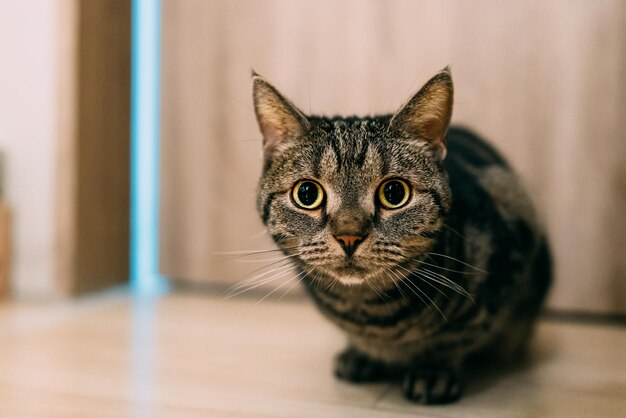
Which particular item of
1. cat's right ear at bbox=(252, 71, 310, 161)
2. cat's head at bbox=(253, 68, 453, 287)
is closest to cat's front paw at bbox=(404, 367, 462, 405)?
cat's head at bbox=(253, 68, 453, 287)

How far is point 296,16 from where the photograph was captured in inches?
68.2

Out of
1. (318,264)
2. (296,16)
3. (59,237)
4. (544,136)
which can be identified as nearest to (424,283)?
(318,264)

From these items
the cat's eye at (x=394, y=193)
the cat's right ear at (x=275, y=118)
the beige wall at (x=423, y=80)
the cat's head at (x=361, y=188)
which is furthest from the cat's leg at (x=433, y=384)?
the beige wall at (x=423, y=80)

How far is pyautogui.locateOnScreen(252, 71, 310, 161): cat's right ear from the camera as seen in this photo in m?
1.00

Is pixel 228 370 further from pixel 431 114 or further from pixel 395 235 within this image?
pixel 431 114

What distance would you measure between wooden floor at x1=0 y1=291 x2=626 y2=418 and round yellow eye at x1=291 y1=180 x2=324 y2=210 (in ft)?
1.08

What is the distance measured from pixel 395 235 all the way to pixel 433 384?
28cm

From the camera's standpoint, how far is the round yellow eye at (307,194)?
37.6 inches

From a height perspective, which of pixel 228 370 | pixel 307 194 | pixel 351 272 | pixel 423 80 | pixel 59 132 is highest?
pixel 423 80

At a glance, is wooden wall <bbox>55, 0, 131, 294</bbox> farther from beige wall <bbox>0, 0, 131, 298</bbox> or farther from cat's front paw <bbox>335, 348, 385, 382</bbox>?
cat's front paw <bbox>335, 348, 385, 382</bbox>

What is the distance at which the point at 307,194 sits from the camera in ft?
3.18

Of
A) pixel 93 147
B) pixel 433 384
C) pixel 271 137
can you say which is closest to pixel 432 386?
pixel 433 384

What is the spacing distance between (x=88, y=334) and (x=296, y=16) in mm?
979

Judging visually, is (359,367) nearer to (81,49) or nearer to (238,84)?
(238,84)
